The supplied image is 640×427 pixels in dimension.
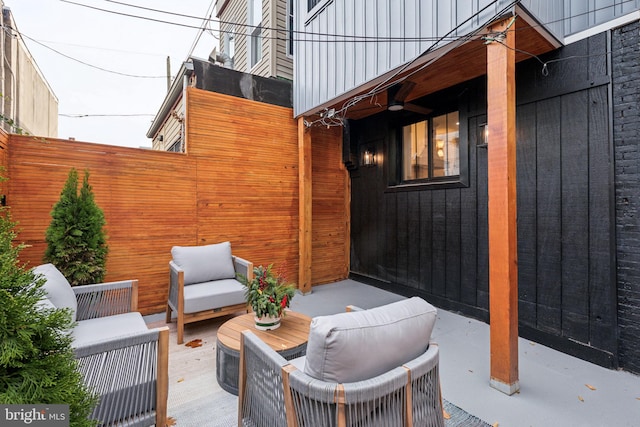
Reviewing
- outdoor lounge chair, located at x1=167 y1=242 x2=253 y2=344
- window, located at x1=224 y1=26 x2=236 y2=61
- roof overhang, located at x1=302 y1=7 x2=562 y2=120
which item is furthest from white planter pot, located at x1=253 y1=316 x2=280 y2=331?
window, located at x1=224 y1=26 x2=236 y2=61

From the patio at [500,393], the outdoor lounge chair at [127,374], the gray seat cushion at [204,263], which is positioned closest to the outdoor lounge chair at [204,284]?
the gray seat cushion at [204,263]

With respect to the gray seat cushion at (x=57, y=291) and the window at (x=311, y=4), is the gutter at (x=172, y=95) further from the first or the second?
the gray seat cushion at (x=57, y=291)

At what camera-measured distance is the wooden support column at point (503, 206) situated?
2.21m

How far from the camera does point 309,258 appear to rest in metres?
4.93

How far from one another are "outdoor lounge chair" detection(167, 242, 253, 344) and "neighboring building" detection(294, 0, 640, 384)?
2.46m

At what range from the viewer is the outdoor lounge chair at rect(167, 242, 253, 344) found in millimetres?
3096

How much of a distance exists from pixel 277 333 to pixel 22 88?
26.5 ft

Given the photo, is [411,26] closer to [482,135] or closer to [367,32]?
[367,32]

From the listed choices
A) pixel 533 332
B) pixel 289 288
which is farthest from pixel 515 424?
pixel 289 288

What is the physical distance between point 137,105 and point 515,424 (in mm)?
9318

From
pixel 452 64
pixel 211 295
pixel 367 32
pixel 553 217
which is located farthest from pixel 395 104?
pixel 211 295

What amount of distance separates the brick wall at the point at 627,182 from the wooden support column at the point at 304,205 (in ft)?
11.6

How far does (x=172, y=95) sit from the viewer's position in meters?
5.60

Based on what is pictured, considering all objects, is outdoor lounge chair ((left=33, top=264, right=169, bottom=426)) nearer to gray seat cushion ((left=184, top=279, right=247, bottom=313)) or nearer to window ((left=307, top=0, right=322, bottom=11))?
gray seat cushion ((left=184, top=279, right=247, bottom=313))
